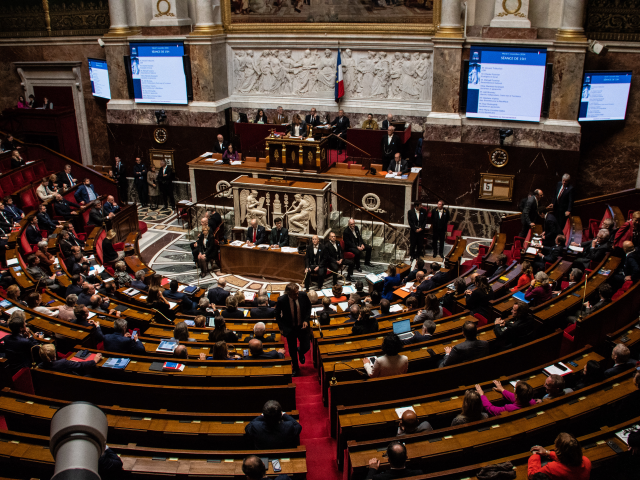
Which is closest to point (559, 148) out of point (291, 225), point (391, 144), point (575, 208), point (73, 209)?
point (575, 208)

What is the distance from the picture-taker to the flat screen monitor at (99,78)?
17109 mm

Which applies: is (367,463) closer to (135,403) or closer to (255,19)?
(135,403)

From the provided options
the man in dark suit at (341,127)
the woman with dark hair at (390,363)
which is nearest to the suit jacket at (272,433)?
the woman with dark hair at (390,363)

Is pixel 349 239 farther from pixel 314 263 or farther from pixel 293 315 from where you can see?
pixel 293 315

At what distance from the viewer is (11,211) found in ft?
40.9

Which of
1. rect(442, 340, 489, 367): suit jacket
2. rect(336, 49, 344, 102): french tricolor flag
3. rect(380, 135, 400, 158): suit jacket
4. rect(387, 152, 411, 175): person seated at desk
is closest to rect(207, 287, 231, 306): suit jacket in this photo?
rect(442, 340, 489, 367): suit jacket

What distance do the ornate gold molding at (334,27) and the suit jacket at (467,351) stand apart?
34.3ft

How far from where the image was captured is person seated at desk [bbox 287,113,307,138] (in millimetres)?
14286

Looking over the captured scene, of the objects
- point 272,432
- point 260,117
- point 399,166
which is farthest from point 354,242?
point 272,432

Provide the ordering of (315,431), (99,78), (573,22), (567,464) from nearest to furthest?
(567,464) < (315,431) < (573,22) < (99,78)

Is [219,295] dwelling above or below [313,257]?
above

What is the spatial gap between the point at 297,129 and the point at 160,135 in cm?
480

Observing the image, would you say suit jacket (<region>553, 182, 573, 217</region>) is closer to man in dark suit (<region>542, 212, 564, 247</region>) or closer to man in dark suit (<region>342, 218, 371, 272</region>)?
man in dark suit (<region>542, 212, 564, 247</region>)

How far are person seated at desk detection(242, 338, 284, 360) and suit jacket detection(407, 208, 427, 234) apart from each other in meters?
6.21
